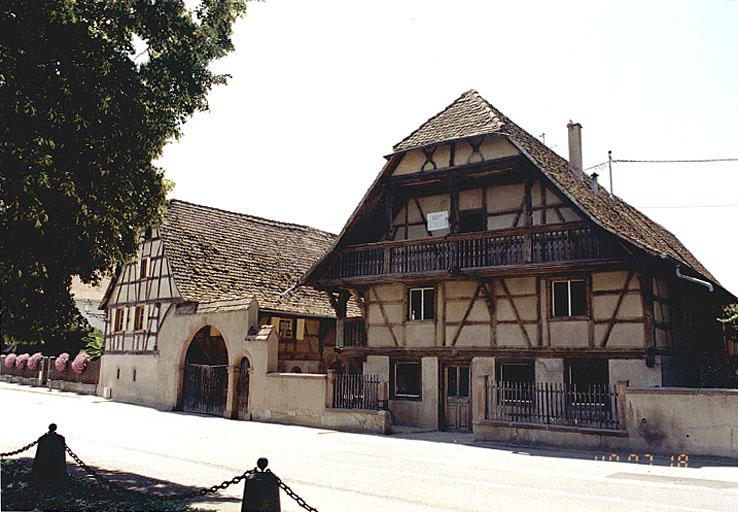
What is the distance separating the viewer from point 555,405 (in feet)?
59.8

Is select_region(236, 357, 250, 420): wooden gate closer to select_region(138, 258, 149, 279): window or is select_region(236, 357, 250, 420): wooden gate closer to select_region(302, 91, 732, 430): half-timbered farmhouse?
select_region(302, 91, 732, 430): half-timbered farmhouse

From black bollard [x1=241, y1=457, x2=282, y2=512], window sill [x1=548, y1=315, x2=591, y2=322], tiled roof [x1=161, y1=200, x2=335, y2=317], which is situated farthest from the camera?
tiled roof [x1=161, y1=200, x2=335, y2=317]

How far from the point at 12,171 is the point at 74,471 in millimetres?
5101

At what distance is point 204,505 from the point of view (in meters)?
9.26

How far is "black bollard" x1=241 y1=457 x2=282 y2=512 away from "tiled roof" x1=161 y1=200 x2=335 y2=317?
17.9m

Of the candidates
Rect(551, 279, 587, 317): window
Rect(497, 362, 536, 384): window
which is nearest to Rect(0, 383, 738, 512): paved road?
Rect(497, 362, 536, 384): window

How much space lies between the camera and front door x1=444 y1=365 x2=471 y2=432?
70.5 ft

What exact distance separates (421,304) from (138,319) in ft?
50.6

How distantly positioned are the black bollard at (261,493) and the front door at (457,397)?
47.7 ft

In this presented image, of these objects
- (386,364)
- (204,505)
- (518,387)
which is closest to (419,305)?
(386,364)

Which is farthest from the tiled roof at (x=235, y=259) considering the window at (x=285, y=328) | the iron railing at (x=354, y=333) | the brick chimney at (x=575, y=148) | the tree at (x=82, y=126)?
the tree at (x=82, y=126)

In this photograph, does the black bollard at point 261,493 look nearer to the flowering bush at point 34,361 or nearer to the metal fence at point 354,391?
the metal fence at point 354,391

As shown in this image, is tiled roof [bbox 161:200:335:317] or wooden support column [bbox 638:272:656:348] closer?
wooden support column [bbox 638:272:656:348]

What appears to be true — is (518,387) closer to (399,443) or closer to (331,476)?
(399,443)
